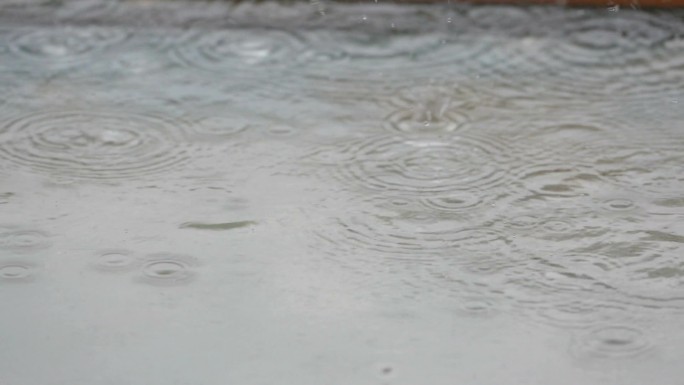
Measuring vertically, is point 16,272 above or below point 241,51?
below

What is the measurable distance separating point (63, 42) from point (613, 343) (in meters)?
1.61

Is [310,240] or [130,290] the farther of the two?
[310,240]

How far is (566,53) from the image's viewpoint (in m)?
2.76

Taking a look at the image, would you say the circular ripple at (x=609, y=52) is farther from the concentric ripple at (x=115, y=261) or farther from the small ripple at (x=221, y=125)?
the concentric ripple at (x=115, y=261)

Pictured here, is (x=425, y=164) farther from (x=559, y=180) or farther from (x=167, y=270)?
(x=167, y=270)

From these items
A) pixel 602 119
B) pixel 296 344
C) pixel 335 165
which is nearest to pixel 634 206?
pixel 602 119

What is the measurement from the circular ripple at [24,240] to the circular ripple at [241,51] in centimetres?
75

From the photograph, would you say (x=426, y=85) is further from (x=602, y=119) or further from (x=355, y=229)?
(x=355, y=229)

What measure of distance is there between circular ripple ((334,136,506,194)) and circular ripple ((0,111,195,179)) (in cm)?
34

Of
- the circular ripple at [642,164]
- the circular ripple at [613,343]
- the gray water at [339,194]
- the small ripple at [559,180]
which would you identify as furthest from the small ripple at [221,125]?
the circular ripple at [613,343]

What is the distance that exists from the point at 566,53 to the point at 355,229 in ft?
2.99

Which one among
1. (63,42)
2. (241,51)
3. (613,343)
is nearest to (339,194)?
(613,343)

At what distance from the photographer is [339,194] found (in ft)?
7.19

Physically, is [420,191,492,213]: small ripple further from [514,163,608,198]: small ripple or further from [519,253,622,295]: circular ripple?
[519,253,622,295]: circular ripple
